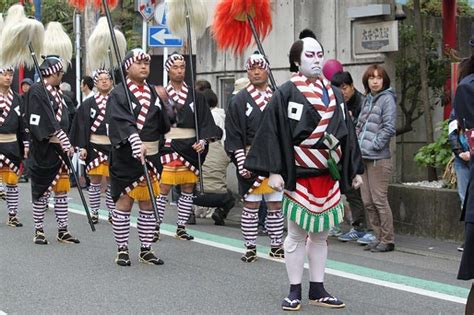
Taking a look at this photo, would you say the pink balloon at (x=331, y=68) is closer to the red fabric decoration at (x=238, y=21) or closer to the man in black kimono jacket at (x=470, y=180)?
the red fabric decoration at (x=238, y=21)

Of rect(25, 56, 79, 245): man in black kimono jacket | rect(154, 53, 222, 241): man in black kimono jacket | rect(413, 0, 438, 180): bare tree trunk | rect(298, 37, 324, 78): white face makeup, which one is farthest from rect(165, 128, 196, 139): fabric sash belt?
Answer: rect(298, 37, 324, 78): white face makeup

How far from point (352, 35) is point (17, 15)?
4144 mm

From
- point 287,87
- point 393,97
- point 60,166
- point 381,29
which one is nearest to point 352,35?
point 381,29

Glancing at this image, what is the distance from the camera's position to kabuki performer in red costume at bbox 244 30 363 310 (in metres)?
6.34

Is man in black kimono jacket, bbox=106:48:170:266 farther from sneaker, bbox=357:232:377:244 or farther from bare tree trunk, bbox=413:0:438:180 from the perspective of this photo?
bare tree trunk, bbox=413:0:438:180

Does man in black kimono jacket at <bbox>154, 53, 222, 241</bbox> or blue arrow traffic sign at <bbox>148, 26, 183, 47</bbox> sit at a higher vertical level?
blue arrow traffic sign at <bbox>148, 26, 183, 47</bbox>

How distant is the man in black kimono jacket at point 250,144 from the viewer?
335 inches

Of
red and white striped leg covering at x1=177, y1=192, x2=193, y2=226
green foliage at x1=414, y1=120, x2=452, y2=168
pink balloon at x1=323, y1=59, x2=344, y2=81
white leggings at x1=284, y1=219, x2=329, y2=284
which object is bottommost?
red and white striped leg covering at x1=177, y1=192, x2=193, y2=226

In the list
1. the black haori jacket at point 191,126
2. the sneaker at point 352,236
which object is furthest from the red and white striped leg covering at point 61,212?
the sneaker at point 352,236

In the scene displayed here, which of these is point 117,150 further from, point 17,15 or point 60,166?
point 17,15

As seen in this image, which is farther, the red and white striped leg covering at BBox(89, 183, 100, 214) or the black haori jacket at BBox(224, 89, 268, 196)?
the red and white striped leg covering at BBox(89, 183, 100, 214)

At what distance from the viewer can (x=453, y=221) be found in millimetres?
9453

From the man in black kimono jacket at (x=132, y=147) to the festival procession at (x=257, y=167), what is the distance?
2 centimetres

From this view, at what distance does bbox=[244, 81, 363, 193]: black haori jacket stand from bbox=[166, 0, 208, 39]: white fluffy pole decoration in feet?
13.1
